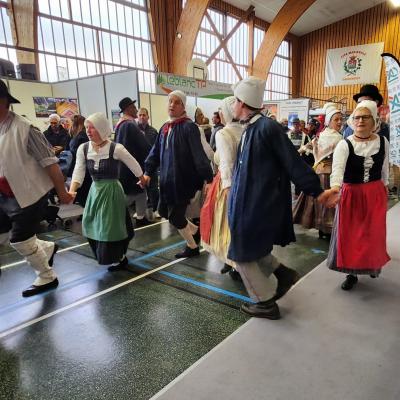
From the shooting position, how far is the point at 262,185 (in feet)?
6.25

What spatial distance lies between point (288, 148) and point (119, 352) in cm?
151

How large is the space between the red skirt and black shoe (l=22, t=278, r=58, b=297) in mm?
2257

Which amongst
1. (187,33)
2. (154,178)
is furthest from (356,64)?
(154,178)

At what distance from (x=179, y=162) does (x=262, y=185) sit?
1318 millimetres

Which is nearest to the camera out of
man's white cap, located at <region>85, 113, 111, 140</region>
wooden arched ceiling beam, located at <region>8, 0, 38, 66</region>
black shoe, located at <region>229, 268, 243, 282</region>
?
man's white cap, located at <region>85, 113, 111, 140</region>

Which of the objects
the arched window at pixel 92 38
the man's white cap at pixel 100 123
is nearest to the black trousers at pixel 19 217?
the man's white cap at pixel 100 123

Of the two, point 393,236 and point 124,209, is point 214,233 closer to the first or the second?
point 124,209

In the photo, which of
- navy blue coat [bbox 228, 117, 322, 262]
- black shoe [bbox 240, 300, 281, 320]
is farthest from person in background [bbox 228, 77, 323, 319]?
black shoe [bbox 240, 300, 281, 320]

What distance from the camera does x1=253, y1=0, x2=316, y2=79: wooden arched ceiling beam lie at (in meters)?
14.4

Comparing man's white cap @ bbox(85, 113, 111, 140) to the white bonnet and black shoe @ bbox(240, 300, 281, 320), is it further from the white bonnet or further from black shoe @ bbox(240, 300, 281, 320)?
black shoe @ bbox(240, 300, 281, 320)

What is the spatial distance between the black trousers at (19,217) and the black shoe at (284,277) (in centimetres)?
175

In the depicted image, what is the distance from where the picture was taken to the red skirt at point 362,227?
2398mm

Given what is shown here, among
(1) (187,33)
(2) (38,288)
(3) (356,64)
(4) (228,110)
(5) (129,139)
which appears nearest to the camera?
(4) (228,110)

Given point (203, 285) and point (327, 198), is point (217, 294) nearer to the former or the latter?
point (203, 285)
